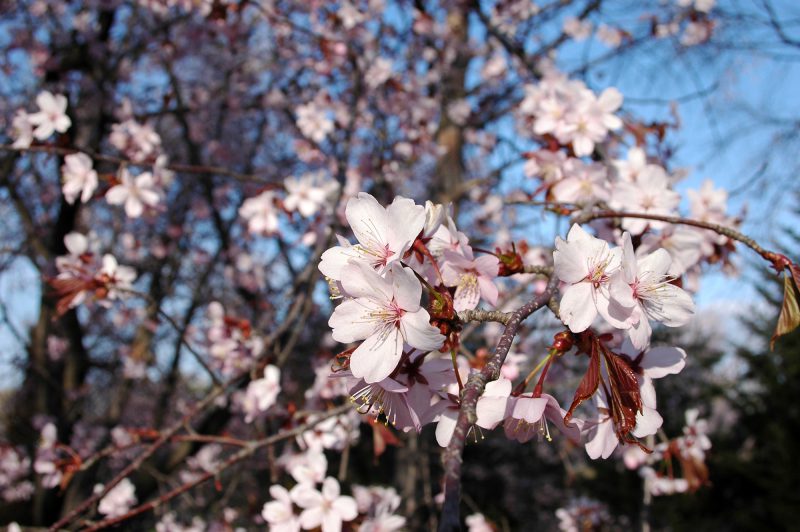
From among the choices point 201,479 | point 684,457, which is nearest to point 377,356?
point 201,479

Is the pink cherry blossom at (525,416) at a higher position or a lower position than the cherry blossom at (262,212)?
lower

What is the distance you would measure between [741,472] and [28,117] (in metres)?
7.13

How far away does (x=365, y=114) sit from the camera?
14.9 ft

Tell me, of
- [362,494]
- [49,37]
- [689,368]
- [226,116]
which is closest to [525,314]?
[362,494]

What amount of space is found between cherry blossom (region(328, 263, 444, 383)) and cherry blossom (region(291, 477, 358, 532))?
1098 mm

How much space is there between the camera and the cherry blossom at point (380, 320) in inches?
31.0

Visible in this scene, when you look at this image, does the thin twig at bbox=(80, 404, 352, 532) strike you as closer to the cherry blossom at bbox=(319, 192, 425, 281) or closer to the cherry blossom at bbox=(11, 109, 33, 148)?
the cherry blossom at bbox=(319, 192, 425, 281)

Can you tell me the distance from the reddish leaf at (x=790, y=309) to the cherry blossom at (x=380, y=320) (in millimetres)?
640

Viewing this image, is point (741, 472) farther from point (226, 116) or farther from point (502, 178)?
point (226, 116)

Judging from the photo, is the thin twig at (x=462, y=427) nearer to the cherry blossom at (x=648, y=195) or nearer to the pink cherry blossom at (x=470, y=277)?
the pink cherry blossom at (x=470, y=277)

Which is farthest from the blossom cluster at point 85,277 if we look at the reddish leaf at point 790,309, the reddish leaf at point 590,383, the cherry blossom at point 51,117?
the reddish leaf at point 790,309

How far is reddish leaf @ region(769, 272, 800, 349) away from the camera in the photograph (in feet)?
3.23

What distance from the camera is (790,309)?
997 mm

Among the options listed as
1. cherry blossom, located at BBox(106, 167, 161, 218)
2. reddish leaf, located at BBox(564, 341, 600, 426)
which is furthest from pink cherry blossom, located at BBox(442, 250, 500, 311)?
cherry blossom, located at BBox(106, 167, 161, 218)
